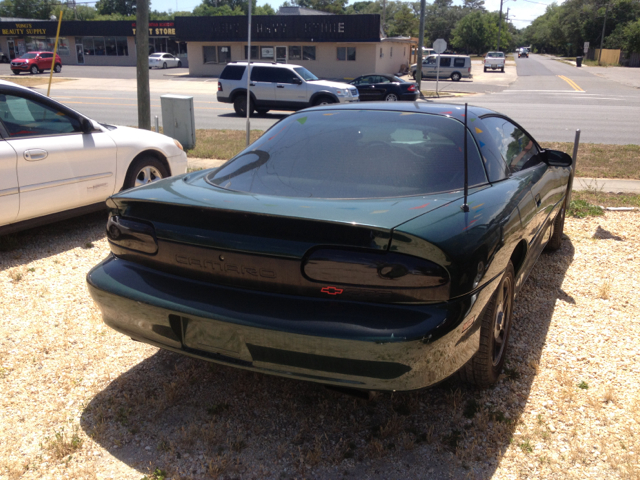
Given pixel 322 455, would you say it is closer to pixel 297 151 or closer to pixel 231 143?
pixel 297 151

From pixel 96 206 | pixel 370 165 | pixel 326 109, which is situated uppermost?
pixel 326 109

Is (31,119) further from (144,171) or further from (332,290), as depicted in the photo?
(332,290)

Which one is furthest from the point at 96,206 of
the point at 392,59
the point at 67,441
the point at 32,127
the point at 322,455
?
the point at 392,59

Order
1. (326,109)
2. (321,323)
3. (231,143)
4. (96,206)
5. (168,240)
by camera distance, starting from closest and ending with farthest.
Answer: (321,323), (168,240), (326,109), (96,206), (231,143)

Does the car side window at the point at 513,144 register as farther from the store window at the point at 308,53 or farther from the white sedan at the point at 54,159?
the store window at the point at 308,53

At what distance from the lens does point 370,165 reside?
10.2 feet

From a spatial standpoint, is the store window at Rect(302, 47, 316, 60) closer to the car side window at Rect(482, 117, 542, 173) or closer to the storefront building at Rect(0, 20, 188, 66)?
the storefront building at Rect(0, 20, 188, 66)

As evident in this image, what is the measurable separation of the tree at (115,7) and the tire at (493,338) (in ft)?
413

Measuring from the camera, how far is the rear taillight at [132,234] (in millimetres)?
2855

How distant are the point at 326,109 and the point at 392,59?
45933 millimetres

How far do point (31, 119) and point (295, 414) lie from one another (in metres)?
4.07

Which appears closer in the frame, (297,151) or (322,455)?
(322,455)

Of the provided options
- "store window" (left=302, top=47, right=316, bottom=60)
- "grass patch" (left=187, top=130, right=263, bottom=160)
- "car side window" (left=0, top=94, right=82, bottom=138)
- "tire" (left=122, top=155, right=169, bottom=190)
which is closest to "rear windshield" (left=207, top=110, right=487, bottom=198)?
"car side window" (left=0, top=94, right=82, bottom=138)

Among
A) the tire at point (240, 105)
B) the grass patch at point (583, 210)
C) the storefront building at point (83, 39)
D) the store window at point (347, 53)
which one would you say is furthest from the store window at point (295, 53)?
the grass patch at point (583, 210)
